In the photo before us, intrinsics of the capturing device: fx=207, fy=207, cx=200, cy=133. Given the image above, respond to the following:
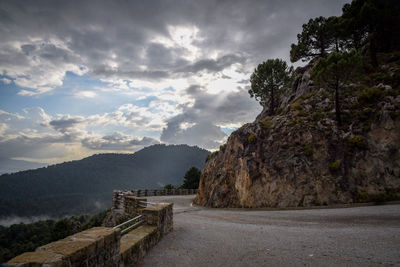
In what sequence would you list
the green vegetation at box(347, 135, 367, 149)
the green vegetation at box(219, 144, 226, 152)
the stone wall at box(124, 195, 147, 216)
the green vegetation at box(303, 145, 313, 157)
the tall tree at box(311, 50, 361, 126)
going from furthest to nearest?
the green vegetation at box(219, 144, 226, 152), the tall tree at box(311, 50, 361, 126), the green vegetation at box(303, 145, 313, 157), the green vegetation at box(347, 135, 367, 149), the stone wall at box(124, 195, 147, 216)

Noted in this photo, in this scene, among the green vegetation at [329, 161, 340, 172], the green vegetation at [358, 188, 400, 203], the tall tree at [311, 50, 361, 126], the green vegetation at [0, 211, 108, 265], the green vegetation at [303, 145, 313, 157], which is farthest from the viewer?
the green vegetation at [0, 211, 108, 265]

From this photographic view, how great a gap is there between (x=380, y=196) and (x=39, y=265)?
1742 centimetres

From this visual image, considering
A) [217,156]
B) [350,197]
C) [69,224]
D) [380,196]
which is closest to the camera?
[380,196]

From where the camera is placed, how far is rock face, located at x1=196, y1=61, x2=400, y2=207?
1456cm

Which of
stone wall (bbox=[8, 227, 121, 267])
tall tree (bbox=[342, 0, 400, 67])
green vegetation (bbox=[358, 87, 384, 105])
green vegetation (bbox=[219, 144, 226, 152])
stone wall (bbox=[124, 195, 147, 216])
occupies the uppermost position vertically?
tall tree (bbox=[342, 0, 400, 67])

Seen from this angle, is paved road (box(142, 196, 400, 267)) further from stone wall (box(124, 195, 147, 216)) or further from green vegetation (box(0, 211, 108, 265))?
green vegetation (box(0, 211, 108, 265))

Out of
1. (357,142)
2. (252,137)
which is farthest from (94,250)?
(357,142)

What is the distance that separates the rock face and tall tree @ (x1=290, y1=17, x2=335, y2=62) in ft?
55.3

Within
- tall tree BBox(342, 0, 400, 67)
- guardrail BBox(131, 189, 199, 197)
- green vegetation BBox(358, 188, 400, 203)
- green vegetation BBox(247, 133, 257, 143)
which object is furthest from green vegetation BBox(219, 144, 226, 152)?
tall tree BBox(342, 0, 400, 67)

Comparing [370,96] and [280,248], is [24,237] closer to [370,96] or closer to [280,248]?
[280,248]

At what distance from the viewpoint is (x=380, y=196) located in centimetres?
1326

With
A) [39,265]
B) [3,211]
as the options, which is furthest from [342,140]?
[3,211]

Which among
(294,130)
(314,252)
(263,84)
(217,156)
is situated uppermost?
(263,84)

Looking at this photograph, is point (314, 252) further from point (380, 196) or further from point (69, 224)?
point (69, 224)
